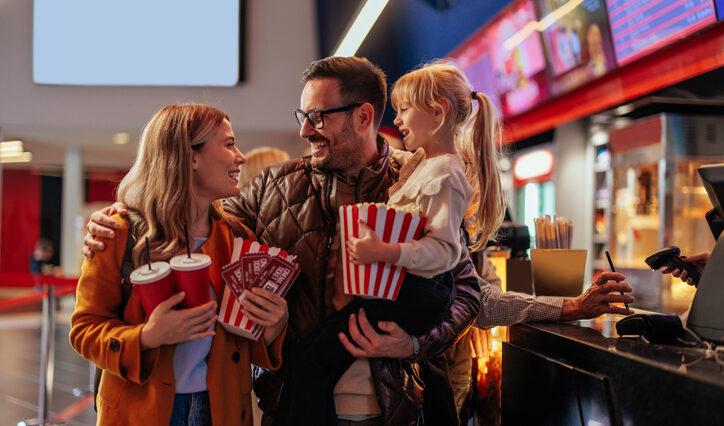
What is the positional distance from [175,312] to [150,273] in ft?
0.38

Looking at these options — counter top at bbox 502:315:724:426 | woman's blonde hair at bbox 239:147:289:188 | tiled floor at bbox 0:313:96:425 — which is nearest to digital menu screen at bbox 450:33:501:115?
woman's blonde hair at bbox 239:147:289:188

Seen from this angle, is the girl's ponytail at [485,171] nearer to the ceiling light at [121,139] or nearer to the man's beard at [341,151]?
the man's beard at [341,151]

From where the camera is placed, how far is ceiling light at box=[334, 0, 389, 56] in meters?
4.08

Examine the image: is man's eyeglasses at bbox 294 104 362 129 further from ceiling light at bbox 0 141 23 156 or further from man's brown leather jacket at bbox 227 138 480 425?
ceiling light at bbox 0 141 23 156

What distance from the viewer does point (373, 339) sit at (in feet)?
6.13

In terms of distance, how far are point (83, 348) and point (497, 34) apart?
18.9ft

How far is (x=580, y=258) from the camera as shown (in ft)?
8.20

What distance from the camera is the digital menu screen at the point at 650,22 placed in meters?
4.51

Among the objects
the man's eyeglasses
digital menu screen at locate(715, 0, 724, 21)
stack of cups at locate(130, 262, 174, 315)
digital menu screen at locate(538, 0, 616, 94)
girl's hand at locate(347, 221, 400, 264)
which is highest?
digital menu screen at locate(538, 0, 616, 94)

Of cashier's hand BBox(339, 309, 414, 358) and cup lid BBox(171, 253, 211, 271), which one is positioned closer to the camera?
cup lid BBox(171, 253, 211, 271)

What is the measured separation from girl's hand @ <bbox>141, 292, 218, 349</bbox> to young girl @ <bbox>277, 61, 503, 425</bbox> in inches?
12.7

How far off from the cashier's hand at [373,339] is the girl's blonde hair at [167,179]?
53 cm

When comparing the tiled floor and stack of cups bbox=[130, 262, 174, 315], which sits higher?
stack of cups bbox=[130, 262, 174, 315]

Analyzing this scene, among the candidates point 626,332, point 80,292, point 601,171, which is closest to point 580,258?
point 626,332
